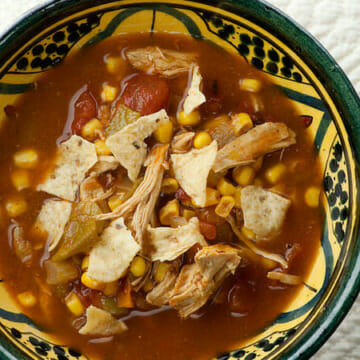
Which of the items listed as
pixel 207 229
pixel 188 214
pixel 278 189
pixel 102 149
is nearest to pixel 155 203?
pixel 188 214

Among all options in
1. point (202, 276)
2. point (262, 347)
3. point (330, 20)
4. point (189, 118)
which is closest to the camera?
point (202, 276)

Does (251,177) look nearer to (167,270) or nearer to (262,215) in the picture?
(262,215)

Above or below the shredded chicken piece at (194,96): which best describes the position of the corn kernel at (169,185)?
below

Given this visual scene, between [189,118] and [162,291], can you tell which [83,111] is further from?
[162,291]

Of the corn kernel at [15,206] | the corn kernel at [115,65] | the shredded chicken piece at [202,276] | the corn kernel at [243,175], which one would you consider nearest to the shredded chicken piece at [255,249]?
Result: the shredded chicken piece at [202,276]

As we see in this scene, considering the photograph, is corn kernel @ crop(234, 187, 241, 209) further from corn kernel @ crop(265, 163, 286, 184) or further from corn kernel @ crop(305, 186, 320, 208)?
corn kernel @ crop(305, 186, 320, 208)

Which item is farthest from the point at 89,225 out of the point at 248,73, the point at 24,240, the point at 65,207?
the point at 248,73

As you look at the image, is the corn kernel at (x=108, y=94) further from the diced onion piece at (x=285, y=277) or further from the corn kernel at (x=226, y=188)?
the diced onion piece at (x=285, y=277)
